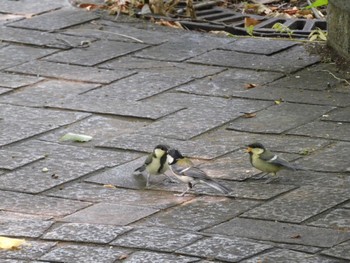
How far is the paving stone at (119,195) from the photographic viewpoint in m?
6.27

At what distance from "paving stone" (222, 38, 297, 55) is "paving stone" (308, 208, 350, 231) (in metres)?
3.32

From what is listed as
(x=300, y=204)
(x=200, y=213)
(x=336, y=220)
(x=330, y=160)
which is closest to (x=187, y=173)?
(x=200, y=213)

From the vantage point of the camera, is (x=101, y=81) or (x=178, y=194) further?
(x=101, y=81)

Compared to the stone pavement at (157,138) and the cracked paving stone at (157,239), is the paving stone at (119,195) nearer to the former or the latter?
the stone pavement at (157,138)

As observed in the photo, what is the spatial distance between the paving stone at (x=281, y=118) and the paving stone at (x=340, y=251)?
192 centimetres

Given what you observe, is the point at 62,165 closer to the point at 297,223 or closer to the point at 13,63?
the point at 297,223

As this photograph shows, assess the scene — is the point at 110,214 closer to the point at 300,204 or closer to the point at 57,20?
the point at 300,204

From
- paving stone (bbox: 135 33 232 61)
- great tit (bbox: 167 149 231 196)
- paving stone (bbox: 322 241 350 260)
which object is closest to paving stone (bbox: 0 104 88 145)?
great tit (bbox: 167 149 231 196)

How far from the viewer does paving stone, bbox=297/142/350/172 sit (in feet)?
22.0

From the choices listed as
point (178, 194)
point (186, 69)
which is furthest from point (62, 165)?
point (186, 69)

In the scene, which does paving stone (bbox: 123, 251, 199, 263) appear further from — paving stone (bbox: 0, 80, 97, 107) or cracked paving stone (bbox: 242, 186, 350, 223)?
paving stone (bbox: 0, 80, 97, 107)

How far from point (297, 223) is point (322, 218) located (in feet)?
0.50

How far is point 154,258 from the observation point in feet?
17.8

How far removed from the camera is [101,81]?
852 cm
